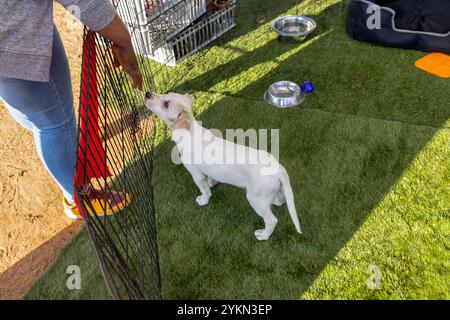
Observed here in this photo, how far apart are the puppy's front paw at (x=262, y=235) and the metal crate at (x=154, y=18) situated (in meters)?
2.31

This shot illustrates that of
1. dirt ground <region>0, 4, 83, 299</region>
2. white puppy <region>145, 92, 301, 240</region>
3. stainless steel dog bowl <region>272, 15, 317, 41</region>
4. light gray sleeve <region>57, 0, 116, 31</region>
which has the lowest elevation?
dirt ground <region>0, 4, 83, 299</region>

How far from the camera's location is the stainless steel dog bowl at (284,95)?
3848 mm

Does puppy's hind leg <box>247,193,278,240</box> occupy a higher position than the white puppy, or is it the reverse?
the white puppy

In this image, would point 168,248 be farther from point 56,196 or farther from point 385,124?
point 385,124

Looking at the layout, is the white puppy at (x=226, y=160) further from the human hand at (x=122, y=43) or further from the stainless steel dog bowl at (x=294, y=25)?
the stainless steel dog bowl at (x=294, y=25)

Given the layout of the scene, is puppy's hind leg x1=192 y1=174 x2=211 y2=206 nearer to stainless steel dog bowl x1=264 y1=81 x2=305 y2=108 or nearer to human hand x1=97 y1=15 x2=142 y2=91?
human hand x1=97 y1=15 x2=142 y2=91

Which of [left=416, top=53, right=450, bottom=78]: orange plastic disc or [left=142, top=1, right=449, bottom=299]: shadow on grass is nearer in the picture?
[left=142, top=1, right=449, bottom=299]: shadow on grass

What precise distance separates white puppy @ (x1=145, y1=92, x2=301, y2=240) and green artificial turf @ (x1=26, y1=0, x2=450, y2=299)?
33 centimetres

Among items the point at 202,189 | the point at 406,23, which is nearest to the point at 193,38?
the point at 202,189

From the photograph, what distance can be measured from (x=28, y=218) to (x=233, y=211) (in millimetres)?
1654

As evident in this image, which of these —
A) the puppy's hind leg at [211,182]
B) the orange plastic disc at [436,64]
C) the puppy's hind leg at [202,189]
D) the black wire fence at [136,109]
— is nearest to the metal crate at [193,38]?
the black wire fence at [136,109]

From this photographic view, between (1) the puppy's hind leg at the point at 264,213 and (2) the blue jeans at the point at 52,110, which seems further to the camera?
(1) the puppy's hind leg at the point at 264,213

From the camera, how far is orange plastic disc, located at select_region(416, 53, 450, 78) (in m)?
4.00

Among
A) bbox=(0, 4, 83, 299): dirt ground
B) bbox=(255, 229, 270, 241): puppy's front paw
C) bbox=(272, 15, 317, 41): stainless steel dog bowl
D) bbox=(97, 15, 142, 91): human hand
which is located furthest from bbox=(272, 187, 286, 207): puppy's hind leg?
bbox=(272, 15, 317, 41): stainless steel dog bowl
